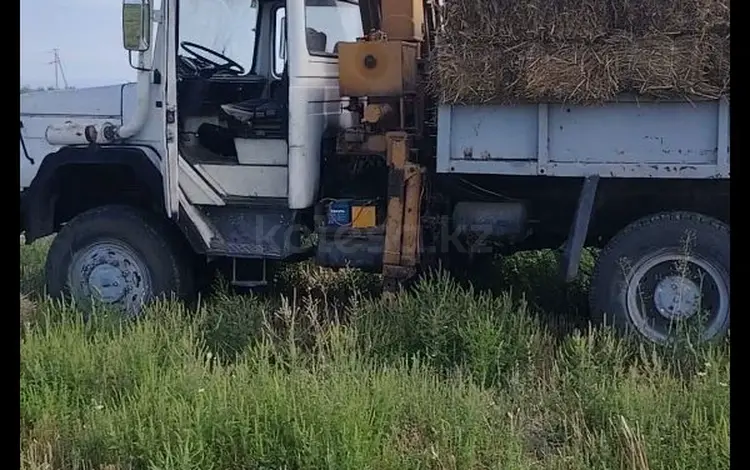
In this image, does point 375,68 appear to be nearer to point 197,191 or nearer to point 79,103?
point 197,191

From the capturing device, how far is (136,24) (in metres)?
5.69

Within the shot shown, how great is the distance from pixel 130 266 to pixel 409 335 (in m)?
2.01

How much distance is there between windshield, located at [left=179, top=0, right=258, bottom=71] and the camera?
245 inches

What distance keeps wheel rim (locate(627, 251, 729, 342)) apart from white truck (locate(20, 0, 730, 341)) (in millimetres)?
16

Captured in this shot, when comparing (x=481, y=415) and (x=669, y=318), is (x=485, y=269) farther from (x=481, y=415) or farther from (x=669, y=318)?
(x=481, y=415)

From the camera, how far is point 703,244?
544 cm

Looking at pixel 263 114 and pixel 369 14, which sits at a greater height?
pixel 369 14

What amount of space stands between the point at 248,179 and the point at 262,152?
0.66 feet

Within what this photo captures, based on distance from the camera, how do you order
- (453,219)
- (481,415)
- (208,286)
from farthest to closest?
1. (208,286)
2. (453,219)
3. (481,415)

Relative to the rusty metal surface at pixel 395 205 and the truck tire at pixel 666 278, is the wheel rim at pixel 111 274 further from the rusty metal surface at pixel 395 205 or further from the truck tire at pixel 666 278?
the truck tire at pixel 666 278

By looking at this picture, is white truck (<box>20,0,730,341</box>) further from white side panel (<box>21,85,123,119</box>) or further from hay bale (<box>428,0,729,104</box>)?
hay bale (<box>428,0,729,104</box>)

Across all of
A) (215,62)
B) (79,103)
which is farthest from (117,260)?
(215,62)

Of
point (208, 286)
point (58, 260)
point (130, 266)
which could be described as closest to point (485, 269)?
point (208, 286)

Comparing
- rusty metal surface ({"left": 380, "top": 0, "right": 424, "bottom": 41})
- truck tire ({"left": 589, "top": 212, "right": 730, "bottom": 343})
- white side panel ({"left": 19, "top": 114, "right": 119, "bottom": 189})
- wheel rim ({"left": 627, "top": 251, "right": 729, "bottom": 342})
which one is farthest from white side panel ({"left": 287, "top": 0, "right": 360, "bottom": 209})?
wheel rim ({"left": 627, "top": 251, "right": 729, "bottom": 342})
